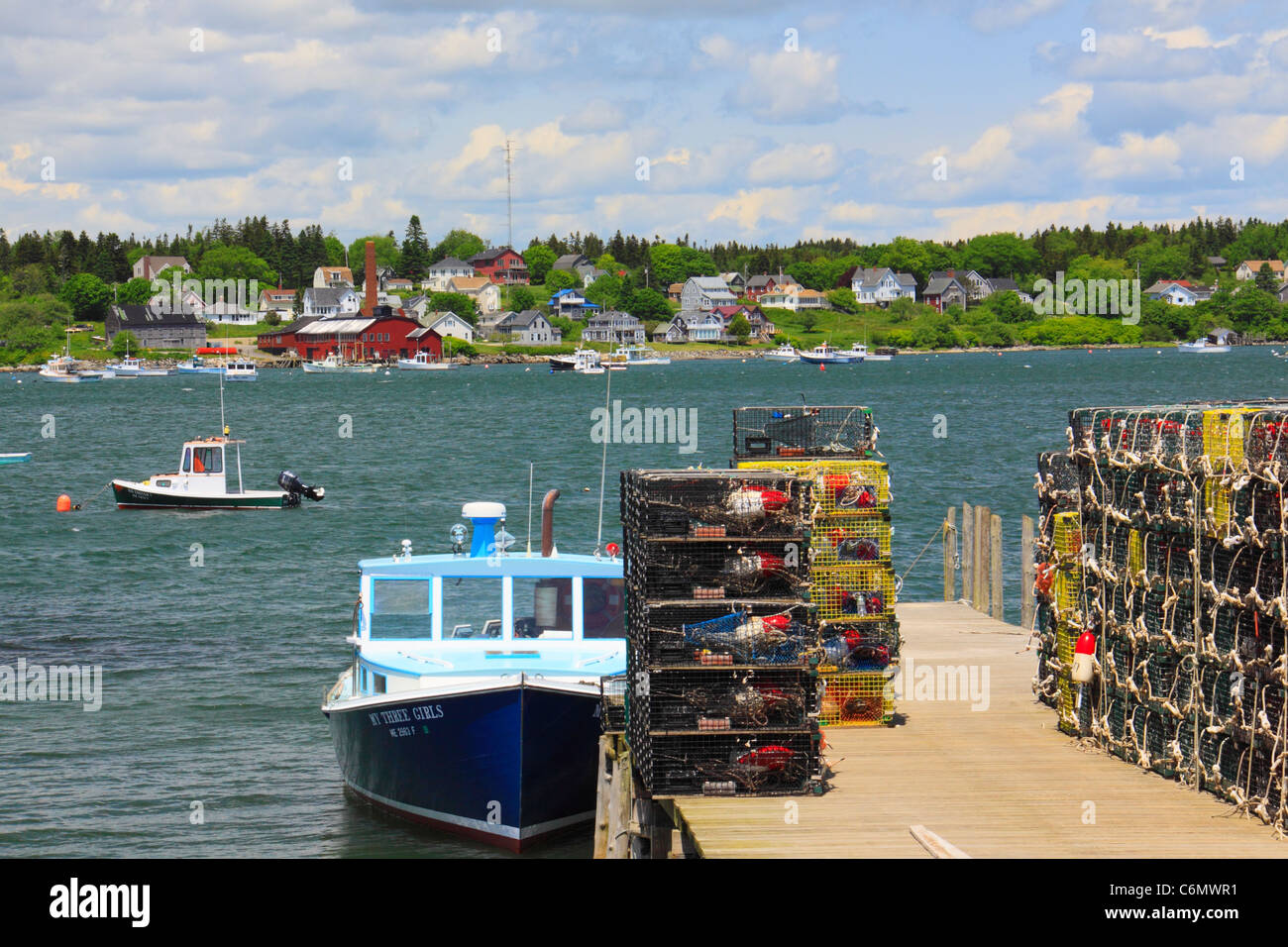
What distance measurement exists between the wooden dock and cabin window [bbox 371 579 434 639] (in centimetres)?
483

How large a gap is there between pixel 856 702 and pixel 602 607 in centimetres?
350

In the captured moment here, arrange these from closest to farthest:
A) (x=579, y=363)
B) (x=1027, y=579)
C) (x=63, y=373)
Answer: (x=1027, y=579)
(x=63, y=373)
(x=579, y=363)

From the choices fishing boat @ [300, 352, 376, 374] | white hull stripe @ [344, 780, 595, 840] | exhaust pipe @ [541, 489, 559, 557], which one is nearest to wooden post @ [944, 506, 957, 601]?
exhaust pipe @ [541, 489, 559, 557]

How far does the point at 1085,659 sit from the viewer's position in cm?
1446

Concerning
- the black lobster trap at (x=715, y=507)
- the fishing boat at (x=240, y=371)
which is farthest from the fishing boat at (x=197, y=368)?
the black lobster trap at (x=715, y=507)

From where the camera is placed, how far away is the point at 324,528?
44.6 metres

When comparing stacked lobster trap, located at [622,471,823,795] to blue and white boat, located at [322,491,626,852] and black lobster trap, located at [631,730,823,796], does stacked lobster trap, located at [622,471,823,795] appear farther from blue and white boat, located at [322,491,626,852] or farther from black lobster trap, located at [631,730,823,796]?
blue and white boat, located at [322,491,626,852]

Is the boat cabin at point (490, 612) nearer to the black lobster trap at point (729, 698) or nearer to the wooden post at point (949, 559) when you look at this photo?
A: the black lobster trap at point (729, 698)

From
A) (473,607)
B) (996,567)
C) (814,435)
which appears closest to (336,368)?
(996,567)

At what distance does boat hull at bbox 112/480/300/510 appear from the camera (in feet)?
157

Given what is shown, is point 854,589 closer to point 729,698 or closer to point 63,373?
point 729,698

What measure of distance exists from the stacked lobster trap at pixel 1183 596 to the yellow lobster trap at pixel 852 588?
1879 mm
